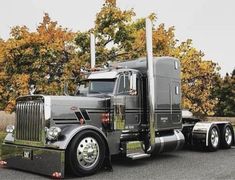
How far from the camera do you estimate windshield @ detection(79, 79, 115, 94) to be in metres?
10.3

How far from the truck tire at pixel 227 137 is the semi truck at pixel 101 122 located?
2.69 metres

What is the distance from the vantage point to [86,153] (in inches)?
351

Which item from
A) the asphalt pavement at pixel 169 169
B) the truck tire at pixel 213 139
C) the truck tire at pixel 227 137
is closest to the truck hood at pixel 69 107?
the asphalt pavement at pixel 169 169

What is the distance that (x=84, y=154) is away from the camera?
8867 mm

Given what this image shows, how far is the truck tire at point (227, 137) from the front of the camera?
1396 centimetres

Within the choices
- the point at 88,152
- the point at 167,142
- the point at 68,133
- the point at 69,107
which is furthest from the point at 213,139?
the point at 68,133

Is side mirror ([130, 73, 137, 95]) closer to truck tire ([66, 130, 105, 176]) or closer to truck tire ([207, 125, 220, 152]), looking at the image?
truck tire ([66, 130, 105, 176])

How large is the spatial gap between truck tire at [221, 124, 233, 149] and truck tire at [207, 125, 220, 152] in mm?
284

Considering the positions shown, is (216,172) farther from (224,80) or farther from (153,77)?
(224,80)

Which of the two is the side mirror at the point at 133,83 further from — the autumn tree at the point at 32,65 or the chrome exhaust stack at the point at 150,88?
the autumn tree at the point at 32,65

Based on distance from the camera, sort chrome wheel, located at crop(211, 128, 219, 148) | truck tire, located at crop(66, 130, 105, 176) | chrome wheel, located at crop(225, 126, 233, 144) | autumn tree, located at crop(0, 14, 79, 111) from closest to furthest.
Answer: truck tire, located at crop(66, 130, 105, 176)
chrome wheel, located at crop(211, 128, 219, 148)
chrome wheel, located at crop(225, 126, 233, 144)
autumn tree, located at crop(0, 14, 79, 111)

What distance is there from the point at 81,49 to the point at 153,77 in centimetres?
736

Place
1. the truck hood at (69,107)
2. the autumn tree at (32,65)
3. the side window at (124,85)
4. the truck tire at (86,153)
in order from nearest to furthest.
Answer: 1. the truck tire at (86,153)
2. the truck hood at (69,107)
3. the side window at (124,85)
4. the autumn tree at (32,65)

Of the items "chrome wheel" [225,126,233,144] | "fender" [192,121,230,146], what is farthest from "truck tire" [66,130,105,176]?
"chrome wheel" [225,126,233,144]
